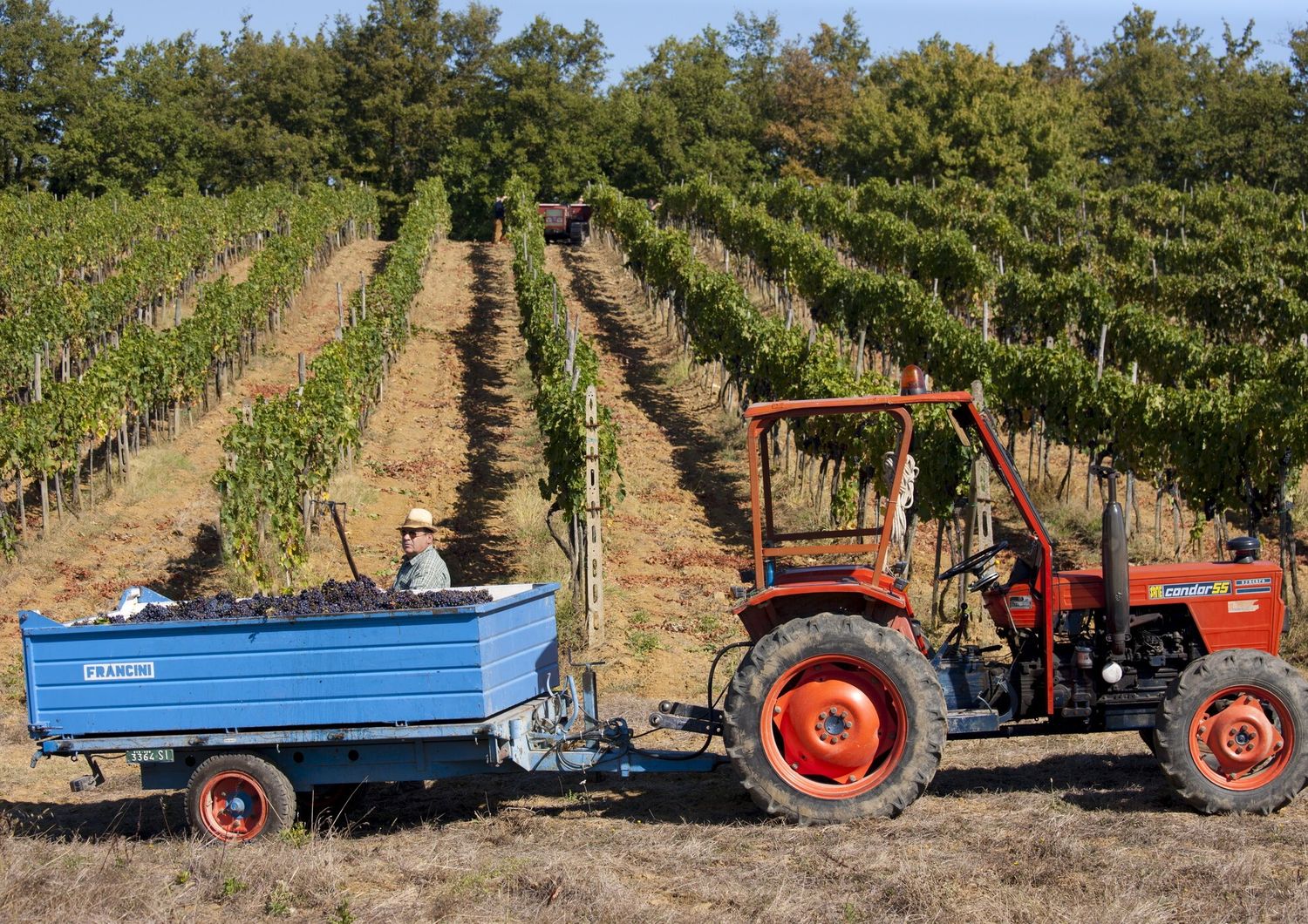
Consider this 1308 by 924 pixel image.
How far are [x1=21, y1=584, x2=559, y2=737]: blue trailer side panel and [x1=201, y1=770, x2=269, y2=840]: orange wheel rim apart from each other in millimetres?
334

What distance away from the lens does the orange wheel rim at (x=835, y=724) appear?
22.0 ft

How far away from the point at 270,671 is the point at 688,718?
7.27 feet

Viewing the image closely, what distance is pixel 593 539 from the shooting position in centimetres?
1298

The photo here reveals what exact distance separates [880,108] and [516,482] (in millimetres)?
38656

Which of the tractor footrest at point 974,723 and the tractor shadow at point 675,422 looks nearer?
the tractor footrest at point 974,723

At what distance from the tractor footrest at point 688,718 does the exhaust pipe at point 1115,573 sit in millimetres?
2078

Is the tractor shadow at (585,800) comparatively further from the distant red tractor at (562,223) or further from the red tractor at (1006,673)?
the distant red tractor at (562,223)

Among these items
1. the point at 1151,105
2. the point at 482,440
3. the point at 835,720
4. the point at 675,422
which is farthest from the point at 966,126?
the point at 835,720

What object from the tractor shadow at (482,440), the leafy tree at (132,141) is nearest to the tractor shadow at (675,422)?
the tractor shadow at (482,440)

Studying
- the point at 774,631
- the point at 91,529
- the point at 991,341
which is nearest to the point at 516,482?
the point at 91,529

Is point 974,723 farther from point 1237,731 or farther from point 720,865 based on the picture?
point 720,865

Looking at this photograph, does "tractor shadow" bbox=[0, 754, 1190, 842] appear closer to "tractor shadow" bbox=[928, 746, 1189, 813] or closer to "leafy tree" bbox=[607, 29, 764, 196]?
"tractor shadow" bbox=[928, 746, 1189, 813]

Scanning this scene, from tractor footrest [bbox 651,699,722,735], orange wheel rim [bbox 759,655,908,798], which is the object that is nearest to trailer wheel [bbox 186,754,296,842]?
tractor footrest [bbox 651,699,722,735]

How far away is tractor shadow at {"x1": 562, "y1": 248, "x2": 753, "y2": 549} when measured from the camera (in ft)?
58.5
